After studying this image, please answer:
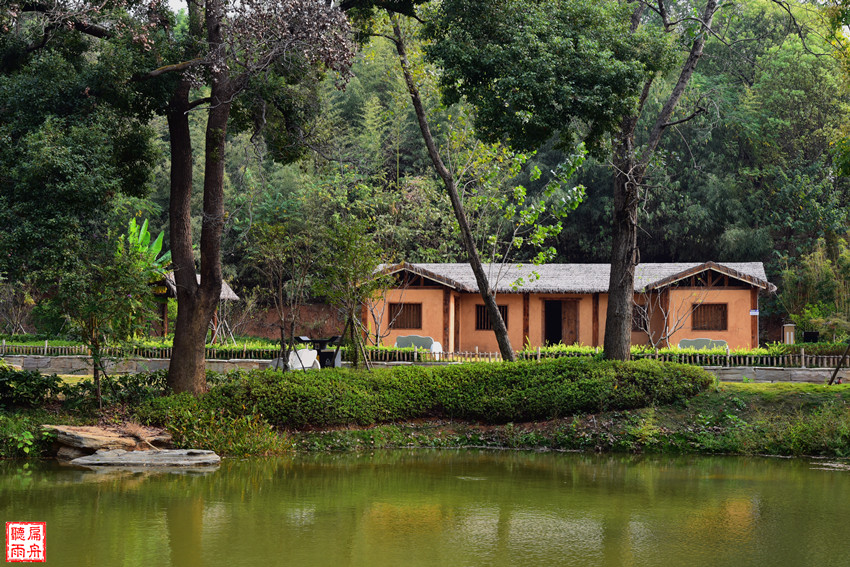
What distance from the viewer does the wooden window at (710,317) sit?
84.6ft

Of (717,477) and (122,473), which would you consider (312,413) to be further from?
(717,477)

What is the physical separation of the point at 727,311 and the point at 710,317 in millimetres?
576

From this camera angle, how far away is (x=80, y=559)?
5746 mm

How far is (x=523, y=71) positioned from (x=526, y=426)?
5743 mm

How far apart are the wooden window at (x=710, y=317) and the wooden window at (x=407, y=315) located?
896 centimetres

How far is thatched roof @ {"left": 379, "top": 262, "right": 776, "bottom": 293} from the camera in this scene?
25188 mm

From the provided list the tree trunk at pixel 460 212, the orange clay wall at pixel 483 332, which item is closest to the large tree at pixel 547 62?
the tree trunk at pixel 460 212

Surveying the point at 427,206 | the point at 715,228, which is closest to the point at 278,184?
the point at 427,206

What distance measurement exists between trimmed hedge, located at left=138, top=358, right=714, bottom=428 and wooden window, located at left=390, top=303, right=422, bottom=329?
1270cm

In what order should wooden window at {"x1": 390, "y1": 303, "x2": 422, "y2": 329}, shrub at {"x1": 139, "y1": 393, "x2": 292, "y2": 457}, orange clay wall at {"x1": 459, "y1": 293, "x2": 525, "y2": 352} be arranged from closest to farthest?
shrub at {"x1": 139, "y1": 393, "x2": 292, "y2": 457} → wooden window at {"x1": 390, "y1": 303, "x2": 422, "y2": 329} → orange clay wall at {"x1": 459, "y1": 293, "x2": 525, "y2": 352}

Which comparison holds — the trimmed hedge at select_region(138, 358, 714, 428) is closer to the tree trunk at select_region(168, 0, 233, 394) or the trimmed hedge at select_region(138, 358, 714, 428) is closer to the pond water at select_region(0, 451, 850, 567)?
the tree trunk at select_region(168, 0, 233, 394)

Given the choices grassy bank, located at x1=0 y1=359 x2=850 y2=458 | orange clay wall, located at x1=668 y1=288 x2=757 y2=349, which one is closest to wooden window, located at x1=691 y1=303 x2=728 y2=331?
orange clay wall, located at x1=668 y1=288 x2=757 y2=349

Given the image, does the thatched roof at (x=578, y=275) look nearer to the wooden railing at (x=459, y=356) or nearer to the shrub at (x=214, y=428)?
the wooden railing at (x=459, y=356)

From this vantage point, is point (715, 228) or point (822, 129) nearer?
point (822, 129)
